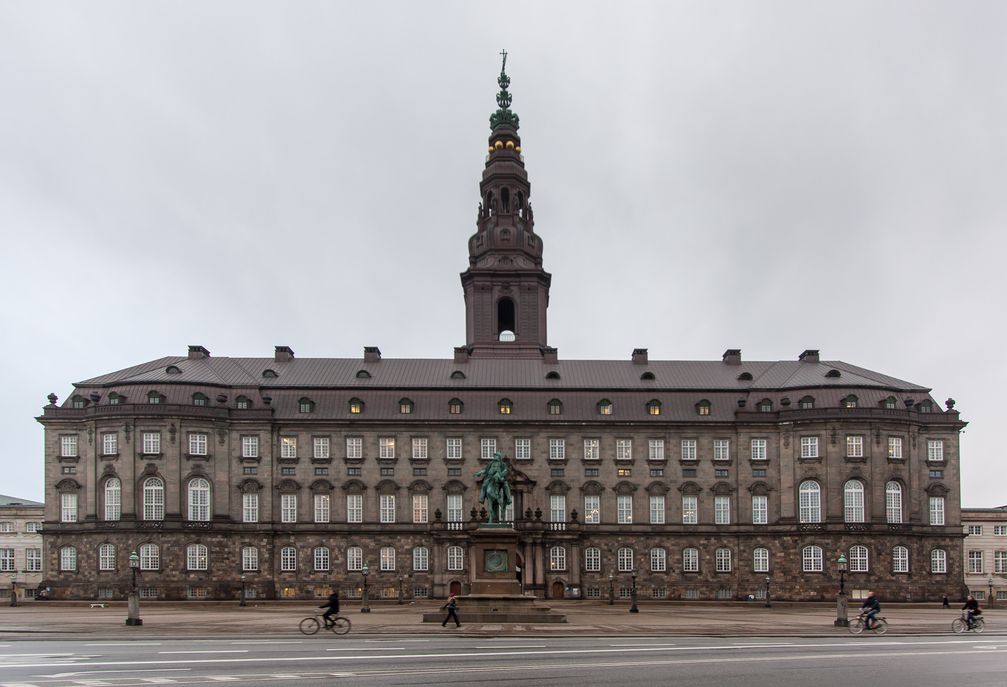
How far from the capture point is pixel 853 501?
109m

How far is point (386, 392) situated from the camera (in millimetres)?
114125

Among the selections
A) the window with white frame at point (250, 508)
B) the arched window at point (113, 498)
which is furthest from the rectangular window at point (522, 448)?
the arched window at point (113, 498)

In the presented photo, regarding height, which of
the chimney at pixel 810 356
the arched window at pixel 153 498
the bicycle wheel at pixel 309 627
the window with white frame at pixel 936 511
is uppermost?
the chimney at pixel 810 356

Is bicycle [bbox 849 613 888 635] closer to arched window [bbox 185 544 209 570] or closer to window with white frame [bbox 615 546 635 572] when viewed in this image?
window with white frame [bbox 615 546 635 572]

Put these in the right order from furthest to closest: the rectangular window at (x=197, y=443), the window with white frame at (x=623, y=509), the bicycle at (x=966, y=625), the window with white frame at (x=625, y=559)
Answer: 1. the window with white frame at (x=623, y=509)
2. the window with white frame at (x=625, y=559)
3. the rectangular window at (x=197, y=443)
4. the bicycle at (x=966, y=625)

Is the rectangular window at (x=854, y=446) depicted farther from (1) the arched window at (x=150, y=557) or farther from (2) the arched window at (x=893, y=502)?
(1) the arched window at (x=150, y=557)

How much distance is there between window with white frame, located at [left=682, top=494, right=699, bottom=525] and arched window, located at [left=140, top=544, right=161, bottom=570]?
4723 centimetres

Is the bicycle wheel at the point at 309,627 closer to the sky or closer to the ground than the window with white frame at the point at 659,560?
closer to the sky

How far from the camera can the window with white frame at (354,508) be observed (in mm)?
111500

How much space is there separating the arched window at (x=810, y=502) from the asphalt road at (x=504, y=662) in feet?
199

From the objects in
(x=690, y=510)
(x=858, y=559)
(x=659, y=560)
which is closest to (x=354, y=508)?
(x=659, y=560)

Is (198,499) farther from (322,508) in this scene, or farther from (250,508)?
(322,508)

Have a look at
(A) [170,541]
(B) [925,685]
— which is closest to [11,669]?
(B) [925,685]

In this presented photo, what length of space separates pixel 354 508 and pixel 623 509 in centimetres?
2480
